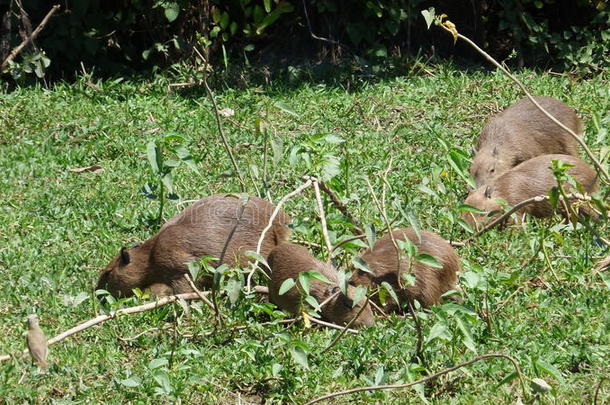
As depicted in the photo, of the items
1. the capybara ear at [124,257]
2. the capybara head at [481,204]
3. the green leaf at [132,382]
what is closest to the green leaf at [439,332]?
the green leaf at [132,382]

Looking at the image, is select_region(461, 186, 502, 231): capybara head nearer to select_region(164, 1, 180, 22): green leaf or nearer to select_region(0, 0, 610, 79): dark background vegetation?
select_region(0, 0, 610, 79): dark background vegetation

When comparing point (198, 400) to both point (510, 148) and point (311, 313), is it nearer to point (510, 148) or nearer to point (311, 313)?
point (311, 313)

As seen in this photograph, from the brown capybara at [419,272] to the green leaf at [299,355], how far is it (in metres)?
A: 0.95

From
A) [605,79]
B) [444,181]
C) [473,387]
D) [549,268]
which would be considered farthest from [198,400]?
[605,79]

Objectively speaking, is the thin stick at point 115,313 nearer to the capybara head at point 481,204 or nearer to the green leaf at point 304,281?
the green leaf at point 304,281

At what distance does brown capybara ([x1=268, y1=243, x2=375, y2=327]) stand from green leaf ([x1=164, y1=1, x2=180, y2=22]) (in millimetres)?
4330

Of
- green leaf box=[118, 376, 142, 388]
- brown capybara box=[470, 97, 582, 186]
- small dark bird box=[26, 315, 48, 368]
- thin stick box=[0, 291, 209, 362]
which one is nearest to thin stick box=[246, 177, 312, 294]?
thin stick box=[0, 291, 209, 362]

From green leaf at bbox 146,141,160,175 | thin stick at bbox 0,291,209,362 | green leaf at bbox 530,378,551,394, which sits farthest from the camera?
green leaf at bbox 146,141,160,175

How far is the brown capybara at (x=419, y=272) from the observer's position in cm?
502

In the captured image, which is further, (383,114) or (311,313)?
(383,114)

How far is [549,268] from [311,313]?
1309 millimetres

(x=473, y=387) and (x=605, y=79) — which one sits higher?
(x=473, y=387)

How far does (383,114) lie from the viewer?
8141mm

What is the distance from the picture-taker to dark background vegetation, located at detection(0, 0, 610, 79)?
9.01 meters
